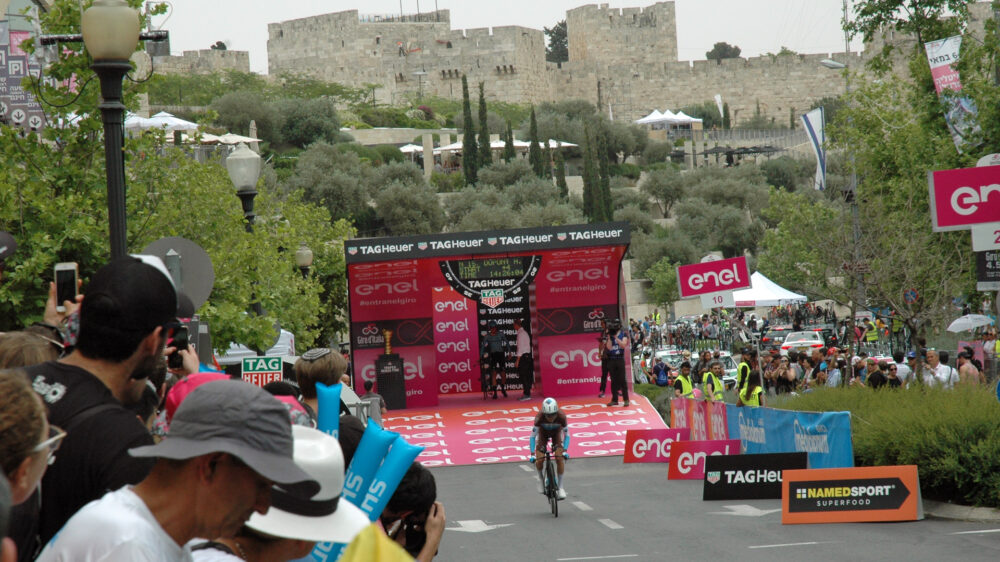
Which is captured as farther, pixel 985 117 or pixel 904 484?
pixel 985 117

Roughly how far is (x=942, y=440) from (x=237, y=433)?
11.1m

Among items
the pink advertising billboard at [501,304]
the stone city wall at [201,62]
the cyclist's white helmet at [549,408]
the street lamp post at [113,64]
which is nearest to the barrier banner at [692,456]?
the cyclist's white helmet at [549,408]

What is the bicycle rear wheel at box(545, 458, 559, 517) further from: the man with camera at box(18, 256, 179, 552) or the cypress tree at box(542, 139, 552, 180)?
the cypress tree at box(542, 139, 552, 180)

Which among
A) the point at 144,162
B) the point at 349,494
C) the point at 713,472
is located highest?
the point at 144,162

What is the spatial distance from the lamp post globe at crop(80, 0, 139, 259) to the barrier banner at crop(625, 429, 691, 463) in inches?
492

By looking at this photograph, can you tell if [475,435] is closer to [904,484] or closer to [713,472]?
[713,472]

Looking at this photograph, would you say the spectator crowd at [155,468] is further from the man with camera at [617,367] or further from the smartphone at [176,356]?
the man with camera at [617,367]

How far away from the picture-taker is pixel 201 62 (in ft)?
349

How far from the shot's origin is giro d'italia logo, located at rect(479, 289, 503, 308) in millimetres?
25922

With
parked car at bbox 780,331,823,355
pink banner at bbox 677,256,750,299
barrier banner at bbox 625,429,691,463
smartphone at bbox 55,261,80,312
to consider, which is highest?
smartphone at bbox 55,261,80,312

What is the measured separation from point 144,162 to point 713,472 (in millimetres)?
7748

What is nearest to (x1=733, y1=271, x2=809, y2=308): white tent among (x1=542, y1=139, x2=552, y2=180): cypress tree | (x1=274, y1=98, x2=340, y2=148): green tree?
(x1=542, y1=139, x2=552, y2=180): cypress tree

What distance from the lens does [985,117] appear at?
62.5 ft

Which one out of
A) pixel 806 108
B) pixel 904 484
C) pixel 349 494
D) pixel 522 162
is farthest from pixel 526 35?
pixel 349 494
